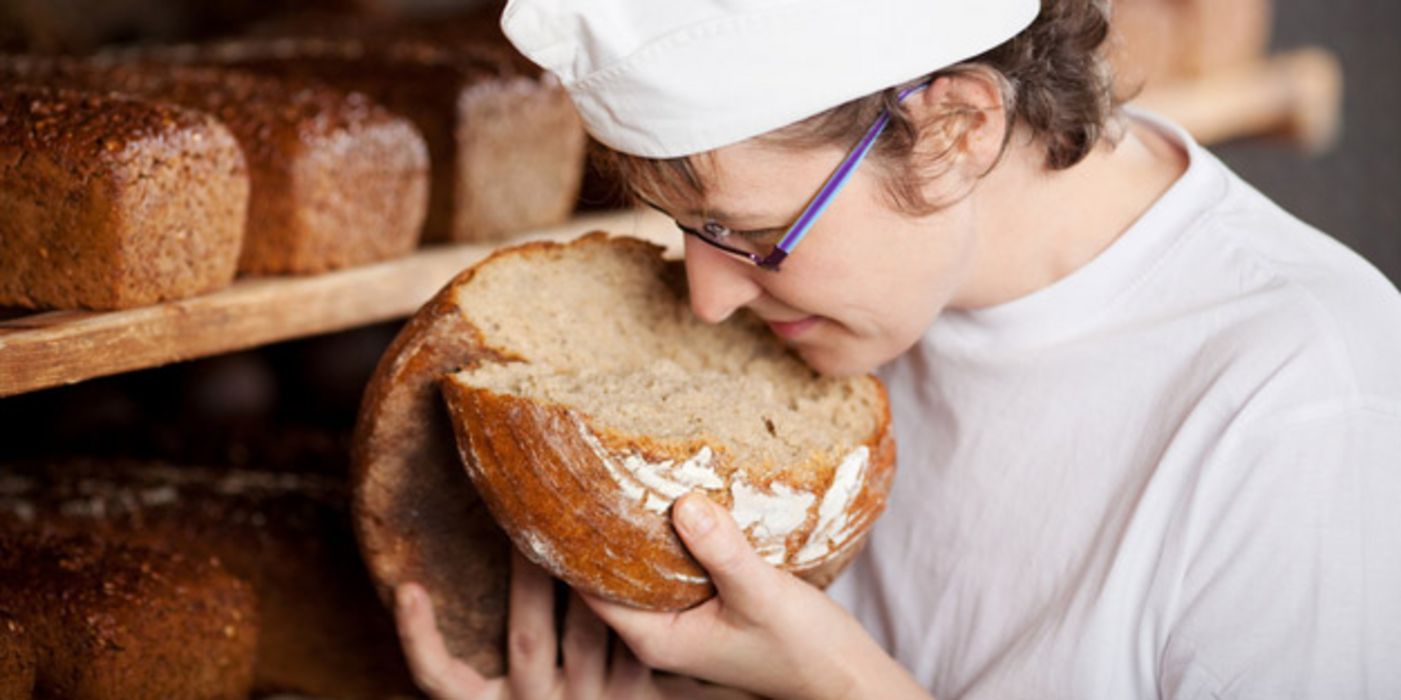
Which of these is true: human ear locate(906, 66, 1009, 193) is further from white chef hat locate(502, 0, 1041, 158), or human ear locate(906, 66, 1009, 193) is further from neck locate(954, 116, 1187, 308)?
neck locate(954, 116, 1187, 308)

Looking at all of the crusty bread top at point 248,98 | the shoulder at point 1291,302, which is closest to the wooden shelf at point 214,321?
the crusty bread top at point 248,98

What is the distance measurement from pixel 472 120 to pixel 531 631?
0.83 meters

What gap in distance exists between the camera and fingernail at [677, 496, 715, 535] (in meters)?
1.34

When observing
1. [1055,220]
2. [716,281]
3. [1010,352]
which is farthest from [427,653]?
[1055,220]

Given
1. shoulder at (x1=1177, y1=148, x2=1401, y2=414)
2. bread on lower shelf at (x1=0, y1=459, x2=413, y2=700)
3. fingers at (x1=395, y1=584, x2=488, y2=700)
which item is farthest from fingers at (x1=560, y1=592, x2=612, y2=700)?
shoulder at (x1=1177, y1=148, x2=1401, y2=414)

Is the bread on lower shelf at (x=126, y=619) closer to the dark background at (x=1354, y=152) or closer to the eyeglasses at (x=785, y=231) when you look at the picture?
the eyeglasses at (x=785, y=231)

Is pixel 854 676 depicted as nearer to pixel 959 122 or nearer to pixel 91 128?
pixel 959 122

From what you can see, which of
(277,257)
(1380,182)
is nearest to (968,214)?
(277,257)

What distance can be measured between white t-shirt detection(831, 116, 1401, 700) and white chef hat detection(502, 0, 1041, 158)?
0.40 meters

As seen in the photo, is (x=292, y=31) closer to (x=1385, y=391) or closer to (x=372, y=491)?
(x=372, y=491)

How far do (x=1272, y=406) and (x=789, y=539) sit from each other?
476 millimetres

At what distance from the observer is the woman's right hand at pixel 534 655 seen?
1.60m

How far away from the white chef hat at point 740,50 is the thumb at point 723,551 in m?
0.33

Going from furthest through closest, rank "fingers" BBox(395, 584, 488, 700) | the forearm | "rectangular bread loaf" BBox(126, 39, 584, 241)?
"rectangular bread loaf" BBox(126, 39, 584, 241) → "fingers" BBox(395, 584, 488, 700) → the forearm
